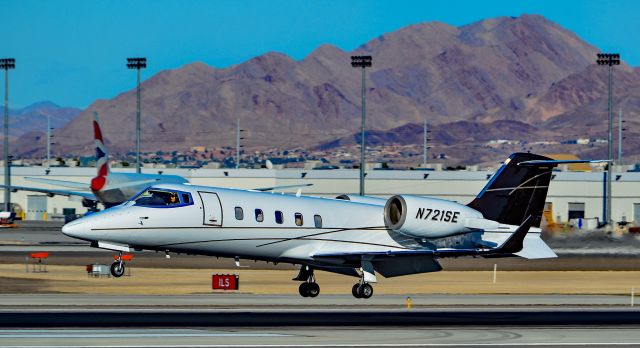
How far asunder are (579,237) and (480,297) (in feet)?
74.2

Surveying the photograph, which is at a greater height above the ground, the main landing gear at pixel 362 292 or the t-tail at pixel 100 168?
the t-tail at pixel 100 168

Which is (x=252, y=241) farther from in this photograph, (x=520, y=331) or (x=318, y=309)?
(x=520, y=331)

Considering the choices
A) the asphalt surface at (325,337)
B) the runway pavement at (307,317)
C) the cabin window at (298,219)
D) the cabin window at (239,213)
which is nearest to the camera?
the asphalt surface at (325,337)

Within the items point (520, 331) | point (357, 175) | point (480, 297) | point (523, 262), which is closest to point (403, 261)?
→ point (480, 297)

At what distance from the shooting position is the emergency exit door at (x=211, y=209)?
39844 mm

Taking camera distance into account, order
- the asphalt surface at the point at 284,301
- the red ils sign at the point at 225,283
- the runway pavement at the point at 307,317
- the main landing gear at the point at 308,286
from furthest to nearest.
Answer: the red ils sign at the point at 225,283 < the main landing gear at the point at 308,286 < the asphalt surface at the point at 284,301 < the runway pavement at the point at 307,317

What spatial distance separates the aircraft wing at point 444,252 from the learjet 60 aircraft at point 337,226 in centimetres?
4

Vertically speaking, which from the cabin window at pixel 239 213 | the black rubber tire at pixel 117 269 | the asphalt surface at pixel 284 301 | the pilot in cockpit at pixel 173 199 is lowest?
the asphalt surface at pixel 284 301

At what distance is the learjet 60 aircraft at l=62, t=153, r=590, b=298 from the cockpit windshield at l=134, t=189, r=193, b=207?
0.03 meters

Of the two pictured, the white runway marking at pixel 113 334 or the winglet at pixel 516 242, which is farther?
the winglet at pixel 516 242

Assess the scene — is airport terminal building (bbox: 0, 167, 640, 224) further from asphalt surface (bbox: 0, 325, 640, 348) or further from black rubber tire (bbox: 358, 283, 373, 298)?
asphalt surface (bbox: 0, 325, 640, 348)

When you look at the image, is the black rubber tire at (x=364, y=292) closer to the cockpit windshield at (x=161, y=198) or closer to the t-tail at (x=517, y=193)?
the t-tail at (x=517, y=193)

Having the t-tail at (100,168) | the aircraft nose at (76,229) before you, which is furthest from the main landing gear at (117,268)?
the t-tail at (100,168)

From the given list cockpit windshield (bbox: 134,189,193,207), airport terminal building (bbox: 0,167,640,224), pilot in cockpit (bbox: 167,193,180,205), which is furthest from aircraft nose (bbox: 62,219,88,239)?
airport terminal building (bbox: 0,167,640,224)
